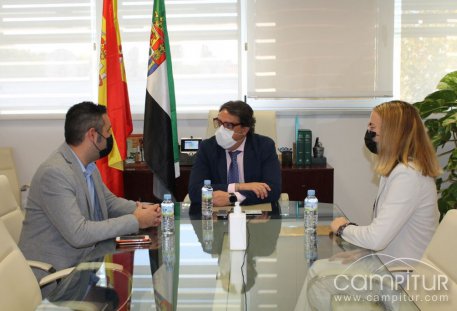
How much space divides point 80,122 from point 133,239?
0.69m

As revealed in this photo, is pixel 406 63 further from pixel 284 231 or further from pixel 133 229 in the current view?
pixel 133 229

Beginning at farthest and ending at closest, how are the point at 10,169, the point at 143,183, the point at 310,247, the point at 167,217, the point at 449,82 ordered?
1. the point at 10,169
2. the point at 143,183
3. the point at 449,82
4. the point at 167,217
5. the point at 310,247

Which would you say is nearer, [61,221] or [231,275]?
[231,275]

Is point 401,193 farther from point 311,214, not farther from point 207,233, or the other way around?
point 207,233

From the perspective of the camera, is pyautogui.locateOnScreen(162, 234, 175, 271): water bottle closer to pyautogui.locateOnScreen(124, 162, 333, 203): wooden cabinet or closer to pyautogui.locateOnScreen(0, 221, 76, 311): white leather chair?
pyautogui.locateOnScreen(0, 221, 76, 311): white leather chair

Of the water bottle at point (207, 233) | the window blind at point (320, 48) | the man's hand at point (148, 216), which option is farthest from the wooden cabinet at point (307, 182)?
the man's hand at point (148, 216)

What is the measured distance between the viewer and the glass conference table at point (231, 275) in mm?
1919

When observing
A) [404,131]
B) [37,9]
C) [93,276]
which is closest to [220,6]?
[37,9]

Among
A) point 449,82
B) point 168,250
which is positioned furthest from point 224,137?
point 449,82

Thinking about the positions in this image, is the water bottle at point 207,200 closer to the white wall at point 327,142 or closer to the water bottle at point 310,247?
the water bottle at point 310,247

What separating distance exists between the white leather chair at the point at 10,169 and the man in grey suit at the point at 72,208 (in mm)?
2232

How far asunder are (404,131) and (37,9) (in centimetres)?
367

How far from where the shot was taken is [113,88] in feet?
14.9

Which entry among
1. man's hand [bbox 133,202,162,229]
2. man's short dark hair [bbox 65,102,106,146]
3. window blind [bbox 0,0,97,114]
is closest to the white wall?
window blind [bbox 0,0,97,114]
